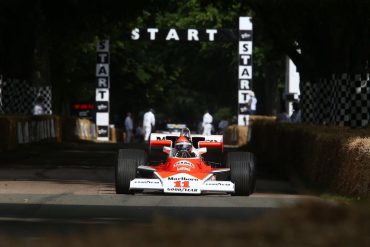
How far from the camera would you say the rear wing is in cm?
1886

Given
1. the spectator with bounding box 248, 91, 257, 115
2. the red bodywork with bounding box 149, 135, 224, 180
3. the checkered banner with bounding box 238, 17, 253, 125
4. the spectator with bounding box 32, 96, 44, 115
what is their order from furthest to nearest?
the checkered banner with bounding box 238, 17, 253, 125, the spectator with bounding box 248, 91, 257, 115, the spectator with bounding box 32, 96, 44, 115, the red bodywork with bounding box 149, 135, 224, 180

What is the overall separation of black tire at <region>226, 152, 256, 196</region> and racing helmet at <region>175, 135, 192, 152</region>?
0.67 meters

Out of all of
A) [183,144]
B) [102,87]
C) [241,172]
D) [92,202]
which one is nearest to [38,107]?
[102,87]

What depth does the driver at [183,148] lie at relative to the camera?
18.3 meters

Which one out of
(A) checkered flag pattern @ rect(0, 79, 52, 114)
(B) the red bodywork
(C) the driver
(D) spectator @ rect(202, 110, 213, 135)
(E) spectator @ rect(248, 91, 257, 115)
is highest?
(C) the driver

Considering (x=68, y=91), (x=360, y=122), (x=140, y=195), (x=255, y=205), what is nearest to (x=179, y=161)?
(x=140, y=195)

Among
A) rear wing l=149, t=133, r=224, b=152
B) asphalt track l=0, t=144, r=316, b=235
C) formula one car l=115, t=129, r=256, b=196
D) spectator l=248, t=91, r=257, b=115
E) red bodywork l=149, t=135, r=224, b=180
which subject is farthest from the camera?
spectator l=248, t=91, r=257, b=115

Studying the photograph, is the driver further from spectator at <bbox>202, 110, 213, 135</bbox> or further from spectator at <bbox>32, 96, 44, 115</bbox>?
spectator at <bbox>202, 110, 213, 135</bbox>

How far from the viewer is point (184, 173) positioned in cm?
1762

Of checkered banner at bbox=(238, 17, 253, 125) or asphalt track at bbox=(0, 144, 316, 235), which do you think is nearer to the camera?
asphalt track at bbox=(0, 144, 316, 235)

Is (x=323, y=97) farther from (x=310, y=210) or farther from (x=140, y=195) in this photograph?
(x=310, y=210)

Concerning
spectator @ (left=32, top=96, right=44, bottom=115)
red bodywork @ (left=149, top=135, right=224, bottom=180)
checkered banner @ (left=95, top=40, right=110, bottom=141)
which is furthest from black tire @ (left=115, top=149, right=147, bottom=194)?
checkered banner @ (left=95, top=40, right=110, bottom=141)

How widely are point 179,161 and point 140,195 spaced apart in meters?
0.87

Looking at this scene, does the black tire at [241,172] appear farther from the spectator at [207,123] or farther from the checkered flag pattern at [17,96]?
the spectator at [207,123]
